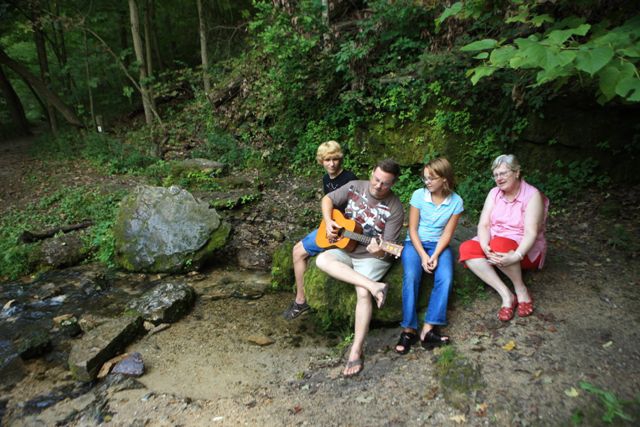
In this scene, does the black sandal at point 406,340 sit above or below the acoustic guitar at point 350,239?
→ below

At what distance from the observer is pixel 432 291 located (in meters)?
3.53

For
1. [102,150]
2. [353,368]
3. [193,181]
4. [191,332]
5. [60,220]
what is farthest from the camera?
[102,150]

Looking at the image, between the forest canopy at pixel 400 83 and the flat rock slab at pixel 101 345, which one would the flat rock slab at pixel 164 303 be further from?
the forest canopy at pixel 400 83

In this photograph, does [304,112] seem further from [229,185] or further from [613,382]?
[613,382]

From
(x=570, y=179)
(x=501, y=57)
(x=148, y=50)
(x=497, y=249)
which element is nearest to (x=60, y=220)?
(x=148, y=50)

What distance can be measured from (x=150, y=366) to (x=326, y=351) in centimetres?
174

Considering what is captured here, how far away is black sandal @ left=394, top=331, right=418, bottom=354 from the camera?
334cm

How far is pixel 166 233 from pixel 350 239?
3.51 m

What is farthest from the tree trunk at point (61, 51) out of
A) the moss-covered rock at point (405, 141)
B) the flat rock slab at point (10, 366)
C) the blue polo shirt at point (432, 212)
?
the blue polo shirt at point (432, 212)

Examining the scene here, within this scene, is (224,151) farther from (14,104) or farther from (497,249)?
(14,104)

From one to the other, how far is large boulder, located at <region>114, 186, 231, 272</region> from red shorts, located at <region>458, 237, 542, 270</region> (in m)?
3.74

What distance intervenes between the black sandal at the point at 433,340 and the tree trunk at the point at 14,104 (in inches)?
671

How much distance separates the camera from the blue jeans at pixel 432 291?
336cm

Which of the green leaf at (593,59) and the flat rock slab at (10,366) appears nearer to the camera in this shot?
the green leaf at (593,59)
